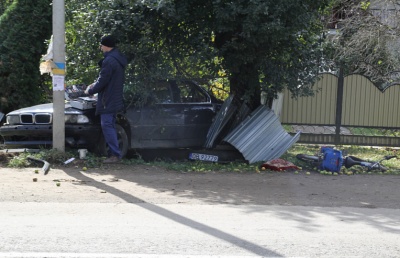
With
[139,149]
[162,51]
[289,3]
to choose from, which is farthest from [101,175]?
[289,3]

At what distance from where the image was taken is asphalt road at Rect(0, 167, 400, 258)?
18.6 feet

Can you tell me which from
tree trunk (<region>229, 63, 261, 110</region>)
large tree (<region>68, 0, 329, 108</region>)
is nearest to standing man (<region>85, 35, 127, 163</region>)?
large tree (<region>68, 0, 329, 108</region>)

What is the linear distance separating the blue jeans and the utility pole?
764 millimetres

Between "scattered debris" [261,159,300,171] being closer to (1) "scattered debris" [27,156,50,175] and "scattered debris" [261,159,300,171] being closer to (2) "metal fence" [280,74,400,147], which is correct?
(2) "metal fence" [280,74,400,147]

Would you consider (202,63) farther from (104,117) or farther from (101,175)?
(101,175)

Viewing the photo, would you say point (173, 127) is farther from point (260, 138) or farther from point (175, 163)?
point (260, 138)

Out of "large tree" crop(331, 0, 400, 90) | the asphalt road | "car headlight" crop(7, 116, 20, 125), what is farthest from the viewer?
"large tree" crop(331, 0, 400, 90)

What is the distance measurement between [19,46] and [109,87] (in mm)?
4346

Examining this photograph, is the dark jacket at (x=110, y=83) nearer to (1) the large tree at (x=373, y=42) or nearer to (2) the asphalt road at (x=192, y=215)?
(2) the asphalt road at (x=192, y=215)

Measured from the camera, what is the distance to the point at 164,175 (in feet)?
31.0

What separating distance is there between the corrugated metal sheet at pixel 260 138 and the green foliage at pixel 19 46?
5.28 m

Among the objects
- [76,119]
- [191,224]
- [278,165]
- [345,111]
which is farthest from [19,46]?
[191,224]

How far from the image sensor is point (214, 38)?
10.6 metres

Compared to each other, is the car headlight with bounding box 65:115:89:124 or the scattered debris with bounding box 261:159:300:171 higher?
the car headlight with bounding box 65:115:89:124
